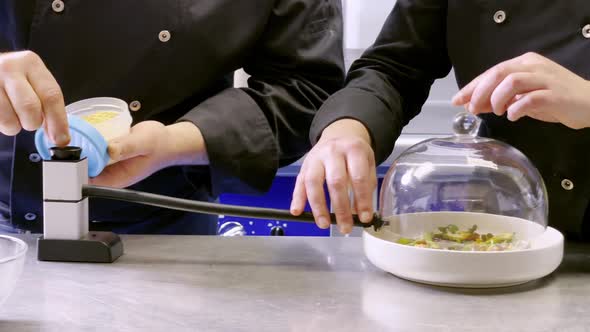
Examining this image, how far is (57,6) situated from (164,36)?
170mm

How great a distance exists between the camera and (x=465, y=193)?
1.08m

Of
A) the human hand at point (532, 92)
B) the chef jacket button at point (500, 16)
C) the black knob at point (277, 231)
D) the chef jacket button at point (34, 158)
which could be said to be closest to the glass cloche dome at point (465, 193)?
the human hand at point (532, 92)

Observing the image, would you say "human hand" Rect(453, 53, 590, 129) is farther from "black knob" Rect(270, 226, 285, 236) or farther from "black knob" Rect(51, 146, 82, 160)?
"black knob" Rect(270, 226, 285, 236)

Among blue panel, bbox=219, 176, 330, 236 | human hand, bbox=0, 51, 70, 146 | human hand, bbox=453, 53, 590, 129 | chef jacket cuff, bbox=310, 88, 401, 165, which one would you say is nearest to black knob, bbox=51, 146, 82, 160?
human hand, bbox=0, 51, 70, 146

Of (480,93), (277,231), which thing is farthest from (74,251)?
(277,231)

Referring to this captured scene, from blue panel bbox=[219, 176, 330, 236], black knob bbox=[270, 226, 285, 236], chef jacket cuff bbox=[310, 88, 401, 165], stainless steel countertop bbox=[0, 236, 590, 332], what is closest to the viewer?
stainless steel countertop bbox=[0, 236, 590, 332]

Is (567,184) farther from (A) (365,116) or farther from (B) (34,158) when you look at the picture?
(B) (34,158)

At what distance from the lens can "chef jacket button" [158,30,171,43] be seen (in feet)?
4.29

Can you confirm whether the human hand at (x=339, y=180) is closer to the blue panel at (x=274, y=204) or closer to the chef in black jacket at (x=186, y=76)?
the chef in black jacket at (x=186, y=76)

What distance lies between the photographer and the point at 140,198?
1.02m

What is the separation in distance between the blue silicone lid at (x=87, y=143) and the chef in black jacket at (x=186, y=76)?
0.49 feet

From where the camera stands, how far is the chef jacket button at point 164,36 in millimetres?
1307

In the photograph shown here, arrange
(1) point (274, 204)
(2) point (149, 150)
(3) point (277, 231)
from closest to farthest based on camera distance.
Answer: (2) point (149, 150) < (3) point (277, 231) < (1) point (274, 204)

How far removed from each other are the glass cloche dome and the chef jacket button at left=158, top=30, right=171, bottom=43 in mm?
443
